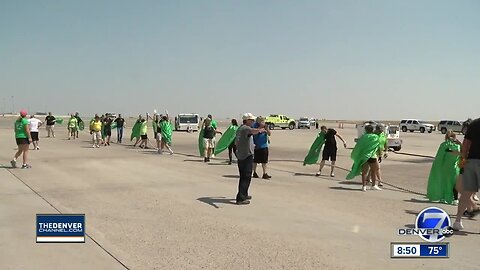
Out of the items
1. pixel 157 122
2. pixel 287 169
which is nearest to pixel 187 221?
pixel 287 169

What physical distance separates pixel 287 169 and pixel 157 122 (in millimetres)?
7808

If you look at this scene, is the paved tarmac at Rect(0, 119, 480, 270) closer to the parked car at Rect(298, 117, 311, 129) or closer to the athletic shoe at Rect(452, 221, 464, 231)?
the athletic shoe at Rect(452, 221, 464, 231)

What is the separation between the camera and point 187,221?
6.22 meters

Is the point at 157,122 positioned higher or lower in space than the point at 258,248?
higher

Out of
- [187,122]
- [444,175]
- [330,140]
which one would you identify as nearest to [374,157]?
[444,175]

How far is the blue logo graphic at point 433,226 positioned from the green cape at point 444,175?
4.24 feet

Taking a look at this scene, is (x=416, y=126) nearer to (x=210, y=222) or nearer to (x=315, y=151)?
(x=315, y=151)

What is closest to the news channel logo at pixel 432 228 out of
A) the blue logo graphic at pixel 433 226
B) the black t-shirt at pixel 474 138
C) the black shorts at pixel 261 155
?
the blue logo graphic at pixel 433 226

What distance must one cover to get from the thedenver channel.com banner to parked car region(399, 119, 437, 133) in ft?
177

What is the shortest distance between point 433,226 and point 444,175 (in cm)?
226

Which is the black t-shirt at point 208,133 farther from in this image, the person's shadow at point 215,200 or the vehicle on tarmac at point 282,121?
the vehicle on tarmac at point 282,121

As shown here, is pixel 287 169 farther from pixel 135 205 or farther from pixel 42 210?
pixel 42 210

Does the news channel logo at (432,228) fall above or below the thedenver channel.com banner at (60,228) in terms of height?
above

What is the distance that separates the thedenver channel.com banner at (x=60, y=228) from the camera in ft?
17.1
